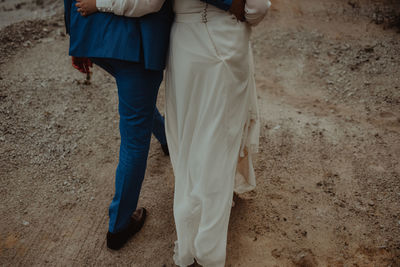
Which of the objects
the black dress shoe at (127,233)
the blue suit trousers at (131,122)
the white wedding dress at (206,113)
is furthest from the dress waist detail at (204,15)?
the black dress shoe at (127,233)

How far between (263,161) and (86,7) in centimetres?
182

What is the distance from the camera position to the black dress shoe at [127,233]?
2002mm

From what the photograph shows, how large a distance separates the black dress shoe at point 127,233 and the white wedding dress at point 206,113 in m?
0.45

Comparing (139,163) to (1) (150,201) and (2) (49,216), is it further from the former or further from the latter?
(2) (49,216)

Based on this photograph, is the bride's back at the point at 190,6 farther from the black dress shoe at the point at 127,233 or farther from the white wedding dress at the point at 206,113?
the black dress shoe at the point at 127,233

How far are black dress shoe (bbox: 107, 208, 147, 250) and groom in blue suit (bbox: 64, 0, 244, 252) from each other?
128 millimetres

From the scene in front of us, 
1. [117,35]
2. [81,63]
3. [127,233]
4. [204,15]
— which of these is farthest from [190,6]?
[127,233]

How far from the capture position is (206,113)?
62.7 inches

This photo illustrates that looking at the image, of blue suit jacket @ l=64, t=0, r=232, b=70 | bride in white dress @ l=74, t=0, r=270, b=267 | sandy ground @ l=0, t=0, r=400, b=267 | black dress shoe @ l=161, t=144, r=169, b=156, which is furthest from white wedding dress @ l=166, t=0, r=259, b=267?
black dress shoe @ l=161, t=144, r=169, b=156

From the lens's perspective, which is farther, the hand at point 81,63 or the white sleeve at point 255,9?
the hand at point 81,63

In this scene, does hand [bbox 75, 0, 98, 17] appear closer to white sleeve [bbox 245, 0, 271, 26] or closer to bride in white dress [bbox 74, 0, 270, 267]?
bride in white dress [bbox 74, 0, 270, 267]

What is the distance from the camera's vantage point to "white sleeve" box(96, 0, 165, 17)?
138 cm

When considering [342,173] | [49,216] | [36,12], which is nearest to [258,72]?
[342,173]

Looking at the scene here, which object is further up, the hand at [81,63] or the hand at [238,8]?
the hand at [238,8]
